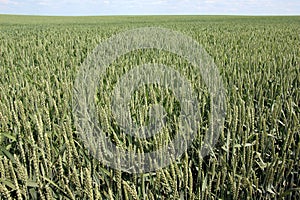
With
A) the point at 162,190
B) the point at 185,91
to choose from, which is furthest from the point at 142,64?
the point at 162,190

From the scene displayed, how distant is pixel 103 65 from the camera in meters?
4.08

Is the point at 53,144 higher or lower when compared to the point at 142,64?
lower

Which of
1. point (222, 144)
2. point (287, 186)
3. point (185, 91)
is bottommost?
point (287, 186)

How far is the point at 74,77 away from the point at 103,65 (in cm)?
62

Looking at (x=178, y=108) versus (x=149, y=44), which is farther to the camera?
(x=149, y=44)

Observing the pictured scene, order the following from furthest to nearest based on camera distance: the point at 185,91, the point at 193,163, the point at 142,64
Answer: the point at 142,64
the point at 185,91
the point at 193,163

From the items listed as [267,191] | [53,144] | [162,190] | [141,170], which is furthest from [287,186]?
[53,144]

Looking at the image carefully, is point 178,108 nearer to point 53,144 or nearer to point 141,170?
point 53,144

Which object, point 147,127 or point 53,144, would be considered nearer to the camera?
point 53,144

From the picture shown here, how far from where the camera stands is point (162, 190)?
58.7 inches

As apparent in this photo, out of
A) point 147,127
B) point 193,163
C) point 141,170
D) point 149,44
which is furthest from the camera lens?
point 149,44

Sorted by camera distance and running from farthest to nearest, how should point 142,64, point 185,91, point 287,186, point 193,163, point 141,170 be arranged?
point 142,64 < point 185,91 < point 193,163 < point 287,186 < point 141,170

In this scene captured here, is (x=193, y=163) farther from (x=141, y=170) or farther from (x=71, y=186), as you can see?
(x=71, y=186)

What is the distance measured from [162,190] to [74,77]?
2.37 meters
